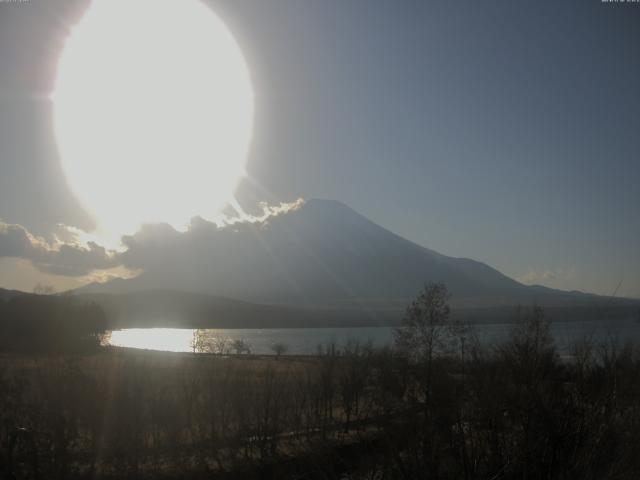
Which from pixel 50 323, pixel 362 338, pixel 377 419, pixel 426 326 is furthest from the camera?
pixel 362 338

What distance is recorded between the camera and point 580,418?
4645 millimetres

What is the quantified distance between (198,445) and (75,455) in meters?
3.86

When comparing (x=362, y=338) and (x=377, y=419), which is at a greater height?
(x=377, y=419)

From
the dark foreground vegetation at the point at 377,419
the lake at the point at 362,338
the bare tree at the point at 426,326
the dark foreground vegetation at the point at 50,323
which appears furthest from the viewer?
the dark foreground vegetation at the point at 50,323

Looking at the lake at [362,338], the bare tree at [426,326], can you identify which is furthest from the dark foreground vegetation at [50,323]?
the bare tree at [426,326]

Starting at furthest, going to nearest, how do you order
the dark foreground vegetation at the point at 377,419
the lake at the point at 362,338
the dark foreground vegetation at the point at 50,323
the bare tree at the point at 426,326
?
the dark foreground vegetation at the point at 50,323
the bare tree at the point at 426,326
the lake at the point at 362,338
the dark foreground vegetation at the point at 377,419

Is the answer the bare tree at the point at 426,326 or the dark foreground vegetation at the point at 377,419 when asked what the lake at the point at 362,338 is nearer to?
the dark foreground vegetation at the point at 377,419

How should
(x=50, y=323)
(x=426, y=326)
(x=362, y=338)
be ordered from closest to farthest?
(x=426, y=326), (x=50, y=323), (x=362, y=338)

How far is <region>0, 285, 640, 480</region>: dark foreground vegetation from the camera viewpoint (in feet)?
14.9

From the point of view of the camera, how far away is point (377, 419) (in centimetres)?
930

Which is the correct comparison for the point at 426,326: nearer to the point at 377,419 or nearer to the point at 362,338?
the point at 377,419

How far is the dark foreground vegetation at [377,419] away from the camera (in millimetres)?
4543

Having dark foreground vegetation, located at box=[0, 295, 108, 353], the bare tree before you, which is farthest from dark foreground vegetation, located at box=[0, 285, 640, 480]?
dark foreground vegetation, located at box=[0, 295, 108, 353]

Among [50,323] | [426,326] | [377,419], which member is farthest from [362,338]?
[377,419]
